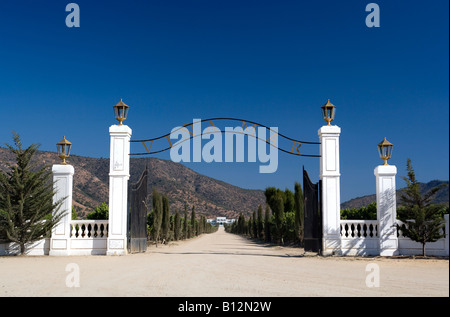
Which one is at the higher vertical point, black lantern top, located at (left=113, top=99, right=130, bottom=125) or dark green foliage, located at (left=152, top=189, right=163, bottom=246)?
black lantern top, located at (left=113, top=99, right=130, bottom=125)

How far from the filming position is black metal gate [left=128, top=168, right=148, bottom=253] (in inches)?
611

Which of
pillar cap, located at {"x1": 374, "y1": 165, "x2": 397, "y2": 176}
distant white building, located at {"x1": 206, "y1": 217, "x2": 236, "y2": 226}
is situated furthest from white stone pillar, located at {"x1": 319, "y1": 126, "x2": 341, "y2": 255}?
distant white building, located at {"x1": 206, "y1": 217, "x2": 236, "y2": 226}

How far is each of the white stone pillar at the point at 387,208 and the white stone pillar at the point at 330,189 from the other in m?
1.37

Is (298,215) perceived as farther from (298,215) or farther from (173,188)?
(173,188)

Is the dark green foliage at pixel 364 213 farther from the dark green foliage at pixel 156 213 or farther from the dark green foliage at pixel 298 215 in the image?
the dark green foliage at pixel 156 213

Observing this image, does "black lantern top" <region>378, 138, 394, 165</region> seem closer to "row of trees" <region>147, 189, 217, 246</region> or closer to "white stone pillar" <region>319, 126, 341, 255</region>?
"white stone pillar" <region>319, 126, 341, 255</region>

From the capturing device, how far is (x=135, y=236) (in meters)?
15.8

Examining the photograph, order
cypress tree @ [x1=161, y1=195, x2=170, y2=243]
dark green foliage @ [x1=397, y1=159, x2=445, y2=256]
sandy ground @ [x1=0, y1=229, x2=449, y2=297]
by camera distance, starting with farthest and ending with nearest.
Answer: cypress tree @ [x1=161, y1=195, x2=170, y2=243] → dark green foliage @ [x1=397, y1=159, x2=445, y2=256] → sandy ground @ [x1=0, y1=229, x2=449, y2=297]

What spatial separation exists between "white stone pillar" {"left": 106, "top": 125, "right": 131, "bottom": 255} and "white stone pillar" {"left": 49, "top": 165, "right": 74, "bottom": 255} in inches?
54.5

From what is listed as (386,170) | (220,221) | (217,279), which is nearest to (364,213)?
(386,170)

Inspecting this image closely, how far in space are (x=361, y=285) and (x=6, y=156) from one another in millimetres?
63850

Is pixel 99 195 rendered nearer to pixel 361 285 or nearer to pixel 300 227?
pixel 300 227

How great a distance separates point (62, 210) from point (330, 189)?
9.05 m
